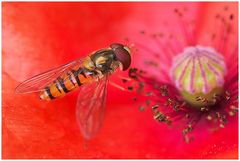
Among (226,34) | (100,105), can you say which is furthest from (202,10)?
(100,105)

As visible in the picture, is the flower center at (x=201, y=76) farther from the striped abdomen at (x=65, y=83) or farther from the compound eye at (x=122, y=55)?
the striped abdomen at (x=65, y=83)

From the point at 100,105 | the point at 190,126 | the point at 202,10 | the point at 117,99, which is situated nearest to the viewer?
the point at 100,105

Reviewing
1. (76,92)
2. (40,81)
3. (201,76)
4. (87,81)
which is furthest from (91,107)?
(201,76)

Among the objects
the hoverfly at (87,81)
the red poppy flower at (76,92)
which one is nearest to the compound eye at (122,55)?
the hoverfly at (87,81)

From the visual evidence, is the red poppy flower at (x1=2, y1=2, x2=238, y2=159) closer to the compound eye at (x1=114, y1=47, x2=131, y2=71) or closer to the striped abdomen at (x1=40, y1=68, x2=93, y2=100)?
the striped abdomen at (x1=40, y1=68, x2=93, y2=100)

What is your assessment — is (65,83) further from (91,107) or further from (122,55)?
(122,55)

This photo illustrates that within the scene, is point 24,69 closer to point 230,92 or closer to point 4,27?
point 4,27

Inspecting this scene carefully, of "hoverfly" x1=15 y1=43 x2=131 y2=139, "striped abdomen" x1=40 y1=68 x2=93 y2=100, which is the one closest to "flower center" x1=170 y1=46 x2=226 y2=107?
"hoverfly" x1=15 y1=43 x2=131 y2=139
